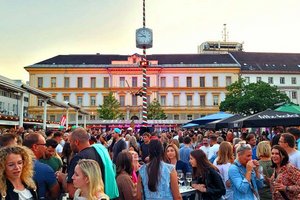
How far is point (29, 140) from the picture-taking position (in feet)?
17.3

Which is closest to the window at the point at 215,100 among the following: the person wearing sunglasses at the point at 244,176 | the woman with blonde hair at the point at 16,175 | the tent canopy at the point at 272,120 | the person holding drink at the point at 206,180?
the tent canopy at the point at 272,120

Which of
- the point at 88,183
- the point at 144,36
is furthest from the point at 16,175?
the point at 144,36

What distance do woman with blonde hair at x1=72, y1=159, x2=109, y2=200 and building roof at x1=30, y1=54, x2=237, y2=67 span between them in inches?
2763

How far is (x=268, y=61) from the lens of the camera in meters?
78.1

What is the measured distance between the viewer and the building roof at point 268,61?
74.4 m

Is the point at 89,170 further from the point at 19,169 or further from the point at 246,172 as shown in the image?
the point at 246,172

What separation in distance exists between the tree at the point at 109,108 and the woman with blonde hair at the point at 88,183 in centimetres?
6137

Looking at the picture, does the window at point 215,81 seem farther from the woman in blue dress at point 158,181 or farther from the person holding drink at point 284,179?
the woman in blue dress at point 158,181

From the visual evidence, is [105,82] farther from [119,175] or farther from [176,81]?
[119,175]

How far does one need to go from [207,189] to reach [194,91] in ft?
223

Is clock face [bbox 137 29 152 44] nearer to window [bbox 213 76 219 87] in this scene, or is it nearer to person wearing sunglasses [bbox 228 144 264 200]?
person wearing sunglasses [bbox 228 144 264 200]

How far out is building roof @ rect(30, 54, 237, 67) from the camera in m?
73.4

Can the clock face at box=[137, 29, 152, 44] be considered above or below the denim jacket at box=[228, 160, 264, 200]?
above

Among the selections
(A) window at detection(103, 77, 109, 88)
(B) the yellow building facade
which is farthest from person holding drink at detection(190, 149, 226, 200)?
(A) window at detection(103, 77, 109, 88)
